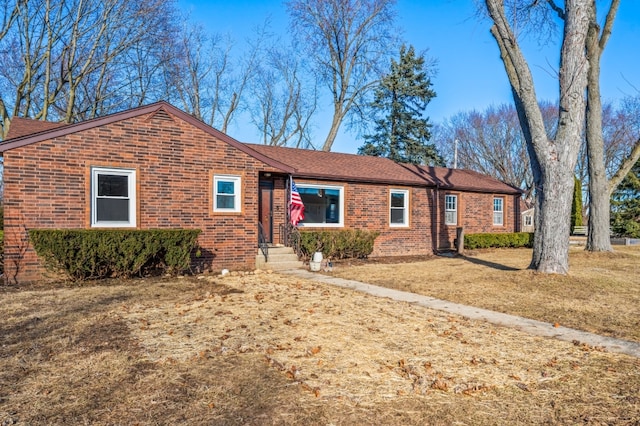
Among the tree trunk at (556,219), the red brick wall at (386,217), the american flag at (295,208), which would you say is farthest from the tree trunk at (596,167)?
the american flag at (295,208)

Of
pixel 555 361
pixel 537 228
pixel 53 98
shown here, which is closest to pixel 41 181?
pixel 555 361

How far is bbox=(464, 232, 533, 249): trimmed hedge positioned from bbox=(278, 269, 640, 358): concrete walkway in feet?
33.8

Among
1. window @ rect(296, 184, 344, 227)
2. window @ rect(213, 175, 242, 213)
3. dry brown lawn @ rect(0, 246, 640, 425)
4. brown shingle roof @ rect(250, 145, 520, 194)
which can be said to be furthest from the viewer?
brown shingle roof @ rect(250, 145, 520, 194)

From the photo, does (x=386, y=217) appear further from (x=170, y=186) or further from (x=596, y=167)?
(x=170, y=186)

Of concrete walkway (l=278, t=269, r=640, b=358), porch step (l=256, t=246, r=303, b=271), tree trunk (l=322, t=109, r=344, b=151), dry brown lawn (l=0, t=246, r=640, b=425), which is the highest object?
tree trunk (l=322, t=109, r=344, b=151)

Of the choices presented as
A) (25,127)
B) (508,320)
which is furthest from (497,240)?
(25,127)

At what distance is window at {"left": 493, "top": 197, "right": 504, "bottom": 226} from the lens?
68.8 feet

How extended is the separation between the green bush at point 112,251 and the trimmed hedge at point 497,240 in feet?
40.6

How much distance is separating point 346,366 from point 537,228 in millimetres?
8008

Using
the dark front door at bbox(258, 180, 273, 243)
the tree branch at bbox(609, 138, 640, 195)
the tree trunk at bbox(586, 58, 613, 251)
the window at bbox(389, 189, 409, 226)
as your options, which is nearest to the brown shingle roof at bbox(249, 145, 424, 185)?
the window at bbox(389, 189, 409, 226)

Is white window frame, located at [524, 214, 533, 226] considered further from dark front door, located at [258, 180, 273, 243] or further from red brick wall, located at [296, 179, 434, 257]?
dark front door, located at [258, 180, 273, 243]

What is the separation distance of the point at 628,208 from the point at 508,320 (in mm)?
26277

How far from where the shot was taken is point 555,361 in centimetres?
462

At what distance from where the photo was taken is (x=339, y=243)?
14.3 m
